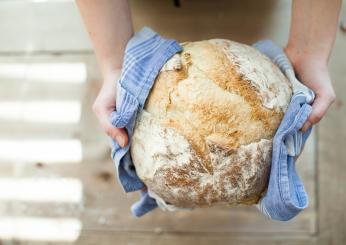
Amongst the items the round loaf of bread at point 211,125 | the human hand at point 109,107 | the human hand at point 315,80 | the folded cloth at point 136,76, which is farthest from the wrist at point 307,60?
the human hand at point 109,107

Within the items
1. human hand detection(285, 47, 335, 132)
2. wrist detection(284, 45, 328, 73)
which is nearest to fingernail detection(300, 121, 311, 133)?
human hand detection(285, 47, 335, 132)

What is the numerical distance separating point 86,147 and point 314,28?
0.71 m

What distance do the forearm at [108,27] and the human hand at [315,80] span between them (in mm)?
368

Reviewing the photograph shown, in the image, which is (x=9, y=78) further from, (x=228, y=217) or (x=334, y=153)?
(x=334, y=153)

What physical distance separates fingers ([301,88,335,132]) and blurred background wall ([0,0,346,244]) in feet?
1.29

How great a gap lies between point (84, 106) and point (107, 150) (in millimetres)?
145

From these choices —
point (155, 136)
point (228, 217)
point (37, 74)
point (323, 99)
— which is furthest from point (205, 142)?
point (37, 74)

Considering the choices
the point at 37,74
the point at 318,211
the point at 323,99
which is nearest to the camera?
the point at 323,99

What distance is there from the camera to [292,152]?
0.94 m

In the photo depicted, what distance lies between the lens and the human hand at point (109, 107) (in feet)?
3.24

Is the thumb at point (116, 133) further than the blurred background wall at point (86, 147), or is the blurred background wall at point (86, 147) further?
the blurred background wall at point (86, 147)

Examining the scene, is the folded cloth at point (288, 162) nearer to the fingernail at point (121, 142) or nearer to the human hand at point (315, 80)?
the human hand at point (315, 80)

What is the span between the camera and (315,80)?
105 cm

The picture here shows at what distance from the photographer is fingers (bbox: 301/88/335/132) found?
0.98 metres
